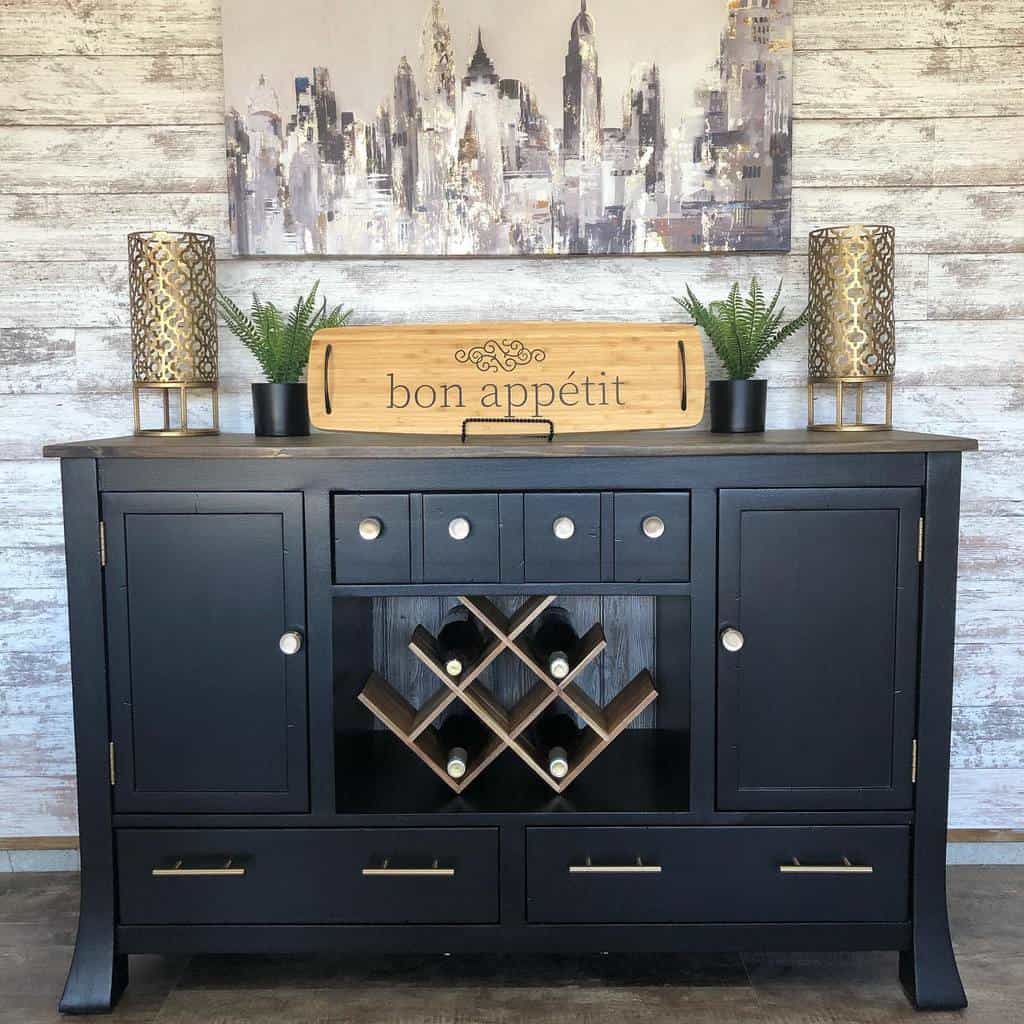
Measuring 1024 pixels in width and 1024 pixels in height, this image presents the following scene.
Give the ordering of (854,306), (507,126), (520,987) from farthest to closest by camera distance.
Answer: (507,126) → (854,306) → (520,987)

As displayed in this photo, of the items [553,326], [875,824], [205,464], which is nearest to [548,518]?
[553,326]

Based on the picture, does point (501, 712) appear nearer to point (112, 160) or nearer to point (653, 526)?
point (653, 526)

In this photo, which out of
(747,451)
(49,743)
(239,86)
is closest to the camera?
(747,451)

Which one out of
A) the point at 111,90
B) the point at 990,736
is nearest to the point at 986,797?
the point at 990,736

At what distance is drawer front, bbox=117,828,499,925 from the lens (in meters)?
1.82

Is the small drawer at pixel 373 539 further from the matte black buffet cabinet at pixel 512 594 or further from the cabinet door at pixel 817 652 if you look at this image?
the cabinet door at pixel 817 652

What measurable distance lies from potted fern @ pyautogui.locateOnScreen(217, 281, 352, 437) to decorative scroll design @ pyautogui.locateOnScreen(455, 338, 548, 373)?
1.20 feet

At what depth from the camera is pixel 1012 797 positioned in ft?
7.91

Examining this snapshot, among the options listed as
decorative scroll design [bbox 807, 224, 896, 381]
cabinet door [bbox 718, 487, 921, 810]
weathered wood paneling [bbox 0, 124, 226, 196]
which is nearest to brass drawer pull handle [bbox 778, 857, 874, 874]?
cabinet door [bbox 718, 487, 921, 810]

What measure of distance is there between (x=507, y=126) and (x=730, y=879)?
1.69m

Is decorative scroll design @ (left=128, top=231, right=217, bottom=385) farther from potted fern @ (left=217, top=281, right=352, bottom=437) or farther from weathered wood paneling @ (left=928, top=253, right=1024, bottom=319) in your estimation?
weathered wood paneling @ (left=928, top=253, right=1024, bottom=319)

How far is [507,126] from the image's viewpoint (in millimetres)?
2221

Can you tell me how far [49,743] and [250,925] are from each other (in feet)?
2.97

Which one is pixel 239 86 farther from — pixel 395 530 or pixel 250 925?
pixel 250 925
